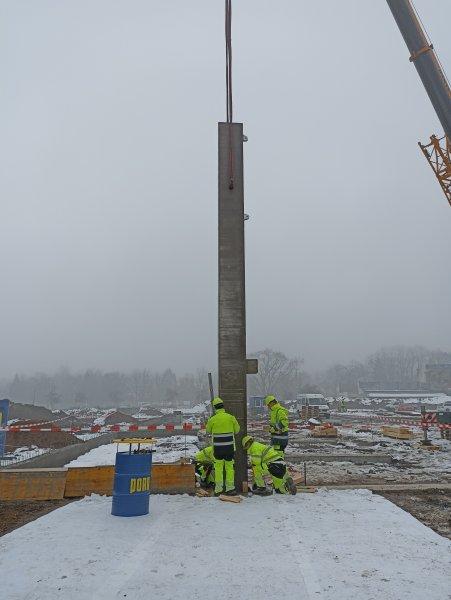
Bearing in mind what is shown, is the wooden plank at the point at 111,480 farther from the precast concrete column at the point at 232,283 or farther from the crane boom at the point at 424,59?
the crane boom at the point at 424,59

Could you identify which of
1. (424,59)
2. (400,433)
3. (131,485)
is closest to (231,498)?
(131,485)

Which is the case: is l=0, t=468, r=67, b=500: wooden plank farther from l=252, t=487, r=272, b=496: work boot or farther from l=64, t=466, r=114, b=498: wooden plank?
l=252, t=487, r=272, b=496: work boot

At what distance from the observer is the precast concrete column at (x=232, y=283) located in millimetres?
9891

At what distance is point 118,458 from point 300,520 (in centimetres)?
302

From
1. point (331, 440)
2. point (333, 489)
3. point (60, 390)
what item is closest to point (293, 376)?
point (60, 390)

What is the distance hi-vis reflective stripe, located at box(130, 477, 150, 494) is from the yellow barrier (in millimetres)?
1774

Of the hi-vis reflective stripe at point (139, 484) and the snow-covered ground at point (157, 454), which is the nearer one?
the hi-vis reflective stripe at point (139, 484)

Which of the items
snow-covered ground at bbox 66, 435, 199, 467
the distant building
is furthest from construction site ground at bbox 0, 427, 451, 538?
the distant building

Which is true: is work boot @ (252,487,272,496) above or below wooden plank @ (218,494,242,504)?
above

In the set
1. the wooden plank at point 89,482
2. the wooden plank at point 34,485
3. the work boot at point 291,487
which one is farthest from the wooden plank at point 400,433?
the wooden plank at point 34,485

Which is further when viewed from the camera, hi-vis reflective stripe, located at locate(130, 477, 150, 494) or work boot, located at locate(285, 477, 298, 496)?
work boot, located at locate(285, 477, 298, 496)

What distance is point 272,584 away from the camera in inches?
186

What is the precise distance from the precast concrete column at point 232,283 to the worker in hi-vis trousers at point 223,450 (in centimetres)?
79

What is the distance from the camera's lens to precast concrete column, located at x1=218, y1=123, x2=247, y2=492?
9.89 metres
